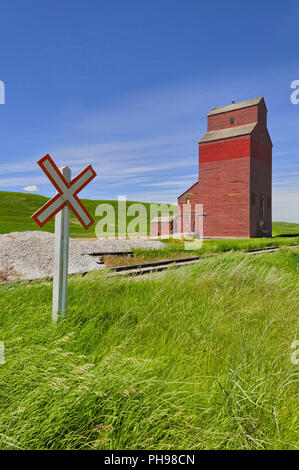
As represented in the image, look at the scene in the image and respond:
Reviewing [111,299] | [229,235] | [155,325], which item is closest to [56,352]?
[155,325]

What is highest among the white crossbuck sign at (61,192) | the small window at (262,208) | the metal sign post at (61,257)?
the small window at (262,208)

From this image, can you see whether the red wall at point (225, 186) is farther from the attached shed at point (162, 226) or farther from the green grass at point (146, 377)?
the green grass at point (146, 377)

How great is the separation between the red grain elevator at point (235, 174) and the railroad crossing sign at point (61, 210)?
103 feet

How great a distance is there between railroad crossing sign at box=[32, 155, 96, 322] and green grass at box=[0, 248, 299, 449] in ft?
1.06

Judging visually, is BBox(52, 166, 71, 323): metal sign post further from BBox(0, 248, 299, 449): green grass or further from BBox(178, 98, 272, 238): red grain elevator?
BBox(178, 98, 272, 238): red grain elevator

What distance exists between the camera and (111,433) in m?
2.18

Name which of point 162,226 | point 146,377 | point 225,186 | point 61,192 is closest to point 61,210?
point 61,192

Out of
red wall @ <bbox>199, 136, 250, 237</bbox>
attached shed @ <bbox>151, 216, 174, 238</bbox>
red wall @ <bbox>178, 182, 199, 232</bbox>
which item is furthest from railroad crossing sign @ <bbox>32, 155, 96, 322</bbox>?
attached shed @ <bbox>151, 216, 174, 238</bbox>

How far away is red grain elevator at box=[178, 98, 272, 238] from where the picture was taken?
34.3 m

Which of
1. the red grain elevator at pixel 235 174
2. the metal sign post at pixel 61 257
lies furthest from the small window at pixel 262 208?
the metal sign post at pixel 61 257

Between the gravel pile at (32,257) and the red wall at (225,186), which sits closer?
the gravel pile at (32,257)

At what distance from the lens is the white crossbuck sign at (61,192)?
4.12 meters

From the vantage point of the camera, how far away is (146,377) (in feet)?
8.96
